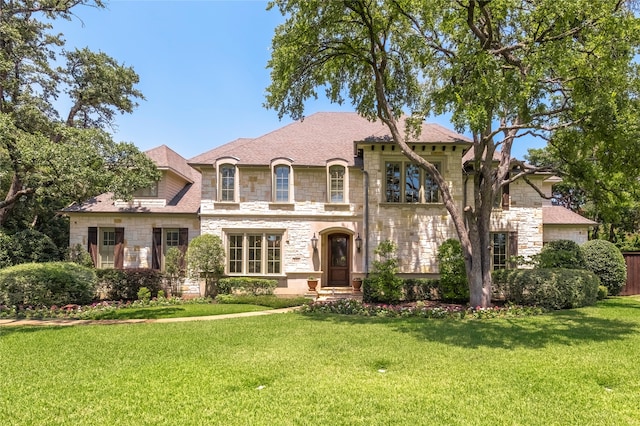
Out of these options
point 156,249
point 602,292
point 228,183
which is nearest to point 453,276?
point 602,292

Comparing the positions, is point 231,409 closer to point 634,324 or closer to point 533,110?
point 634,324

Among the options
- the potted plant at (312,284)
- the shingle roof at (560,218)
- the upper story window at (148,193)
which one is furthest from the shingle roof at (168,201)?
the shingle roof at (560,218)

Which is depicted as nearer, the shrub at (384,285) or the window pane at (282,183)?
the shrub at (384,285)

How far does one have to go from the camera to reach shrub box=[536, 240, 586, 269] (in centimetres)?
1395

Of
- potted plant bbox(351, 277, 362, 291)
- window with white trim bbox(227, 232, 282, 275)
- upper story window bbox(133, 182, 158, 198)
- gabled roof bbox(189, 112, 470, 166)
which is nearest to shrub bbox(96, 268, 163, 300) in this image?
window with white trim bbox(227, 232, 282, 275)

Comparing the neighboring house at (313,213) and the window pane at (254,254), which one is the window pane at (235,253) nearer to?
the neighboring house at (313,213)

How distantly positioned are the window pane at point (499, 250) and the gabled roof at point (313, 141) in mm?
4602

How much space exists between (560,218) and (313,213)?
1290cm

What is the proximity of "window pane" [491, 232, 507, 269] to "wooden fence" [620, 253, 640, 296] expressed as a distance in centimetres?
602

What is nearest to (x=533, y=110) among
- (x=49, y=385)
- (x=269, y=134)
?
(x=269, y=134)

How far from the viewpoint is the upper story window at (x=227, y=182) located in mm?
16047

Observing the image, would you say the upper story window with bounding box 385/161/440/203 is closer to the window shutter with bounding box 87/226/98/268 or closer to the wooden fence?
the wooden fence

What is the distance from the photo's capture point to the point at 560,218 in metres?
18.9

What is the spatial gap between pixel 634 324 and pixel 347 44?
435 inches
